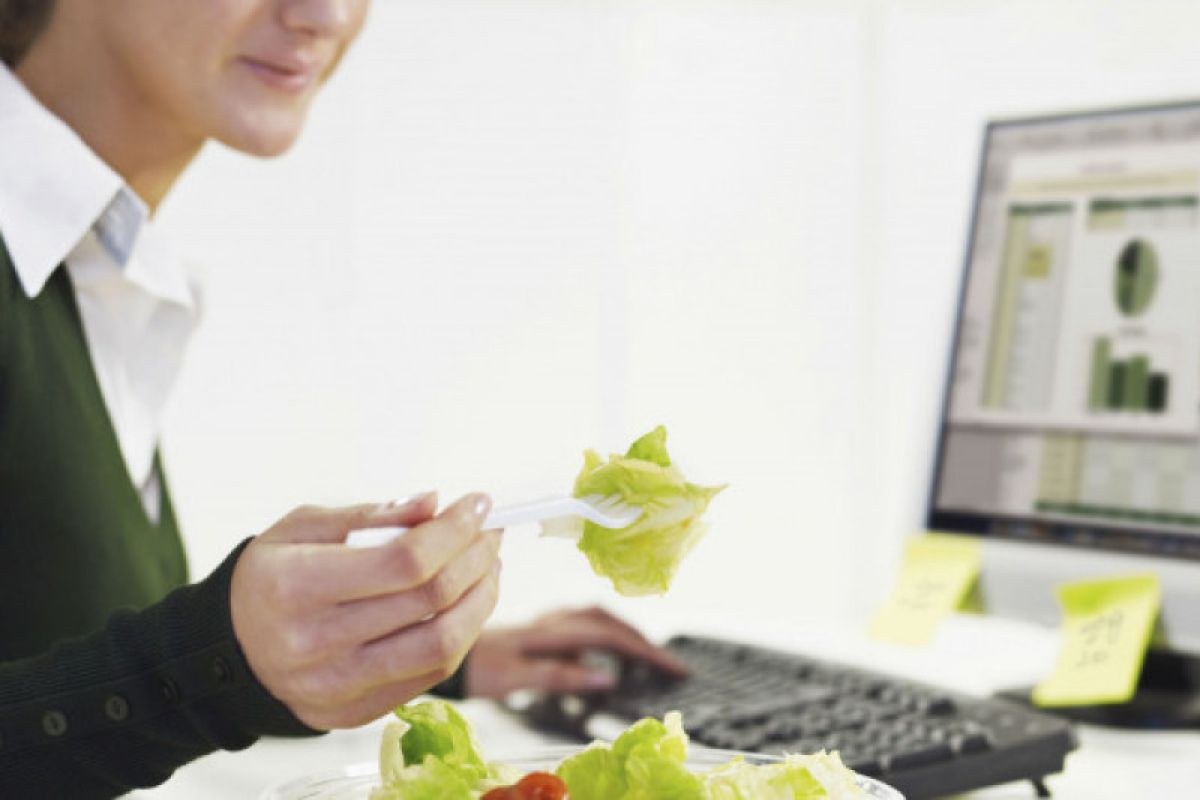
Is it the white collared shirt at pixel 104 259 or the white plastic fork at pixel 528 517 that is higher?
the white collared shirt at pixel 104 259

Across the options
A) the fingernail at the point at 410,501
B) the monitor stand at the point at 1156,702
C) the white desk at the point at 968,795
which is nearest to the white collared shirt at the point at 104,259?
the white desk at the point at 968,795

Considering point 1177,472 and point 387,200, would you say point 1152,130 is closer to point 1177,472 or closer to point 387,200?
point 1177,472

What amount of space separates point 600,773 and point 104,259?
2.03 feet

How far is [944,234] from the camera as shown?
1.32m

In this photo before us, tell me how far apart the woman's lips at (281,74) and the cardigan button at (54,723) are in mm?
510

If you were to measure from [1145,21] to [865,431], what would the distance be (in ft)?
2.21

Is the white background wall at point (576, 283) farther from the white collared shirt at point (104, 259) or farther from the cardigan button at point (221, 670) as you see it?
the cardigan button at point (221, 670)

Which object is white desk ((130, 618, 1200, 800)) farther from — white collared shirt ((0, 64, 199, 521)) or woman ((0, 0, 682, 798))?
white collared shirt ((0, 64, 199, 521))

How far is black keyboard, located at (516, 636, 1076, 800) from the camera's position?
0.80 metres

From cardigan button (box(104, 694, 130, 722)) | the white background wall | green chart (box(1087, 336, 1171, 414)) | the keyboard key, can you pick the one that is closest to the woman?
cardigan button (box(104, 694, 130, 722))

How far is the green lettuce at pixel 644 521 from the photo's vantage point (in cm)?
65

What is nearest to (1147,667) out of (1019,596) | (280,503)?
(1019,596)

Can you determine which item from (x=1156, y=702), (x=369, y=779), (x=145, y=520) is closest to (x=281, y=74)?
(x=145, y=520)

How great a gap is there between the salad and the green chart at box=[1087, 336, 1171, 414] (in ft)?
1.89
